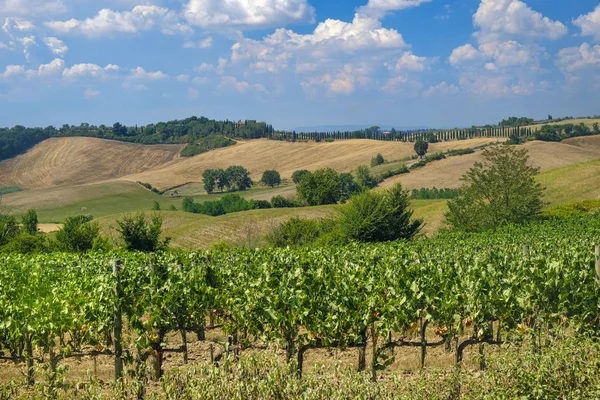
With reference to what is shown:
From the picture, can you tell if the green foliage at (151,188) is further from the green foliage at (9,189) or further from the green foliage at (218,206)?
the green foliage at (9,189)

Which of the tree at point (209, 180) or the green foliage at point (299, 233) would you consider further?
the tree at point (209, 180)

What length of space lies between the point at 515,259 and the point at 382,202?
93.8ft

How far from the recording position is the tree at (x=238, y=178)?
367ft

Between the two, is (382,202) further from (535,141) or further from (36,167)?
(36,167)

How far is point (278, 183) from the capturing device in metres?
110

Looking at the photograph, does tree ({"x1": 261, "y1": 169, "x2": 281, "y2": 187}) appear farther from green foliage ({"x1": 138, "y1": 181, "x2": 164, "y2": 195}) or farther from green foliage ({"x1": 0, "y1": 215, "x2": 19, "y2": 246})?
green foliage ({"x1": 0, "y1": 215, "x2": 19, "y2": 246})

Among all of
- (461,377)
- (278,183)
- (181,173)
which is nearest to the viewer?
(461,377)

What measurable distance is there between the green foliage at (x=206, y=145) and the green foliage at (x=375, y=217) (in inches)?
3983

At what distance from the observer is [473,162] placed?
92.8m

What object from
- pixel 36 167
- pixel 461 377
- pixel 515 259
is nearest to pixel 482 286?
pixel 515 259

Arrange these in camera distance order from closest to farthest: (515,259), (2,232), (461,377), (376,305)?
(461,377), (376,305), (515,259), (2,232)

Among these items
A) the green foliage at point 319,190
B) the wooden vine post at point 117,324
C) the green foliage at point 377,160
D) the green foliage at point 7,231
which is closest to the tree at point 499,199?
the green foliage at point 7,231

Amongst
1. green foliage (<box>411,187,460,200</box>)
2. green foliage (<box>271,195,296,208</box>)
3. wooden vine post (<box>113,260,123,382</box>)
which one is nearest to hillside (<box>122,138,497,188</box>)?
green foliage (<box>271,195,296,208</box>)

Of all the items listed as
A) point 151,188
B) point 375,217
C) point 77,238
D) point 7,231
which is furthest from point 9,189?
point 375,217
